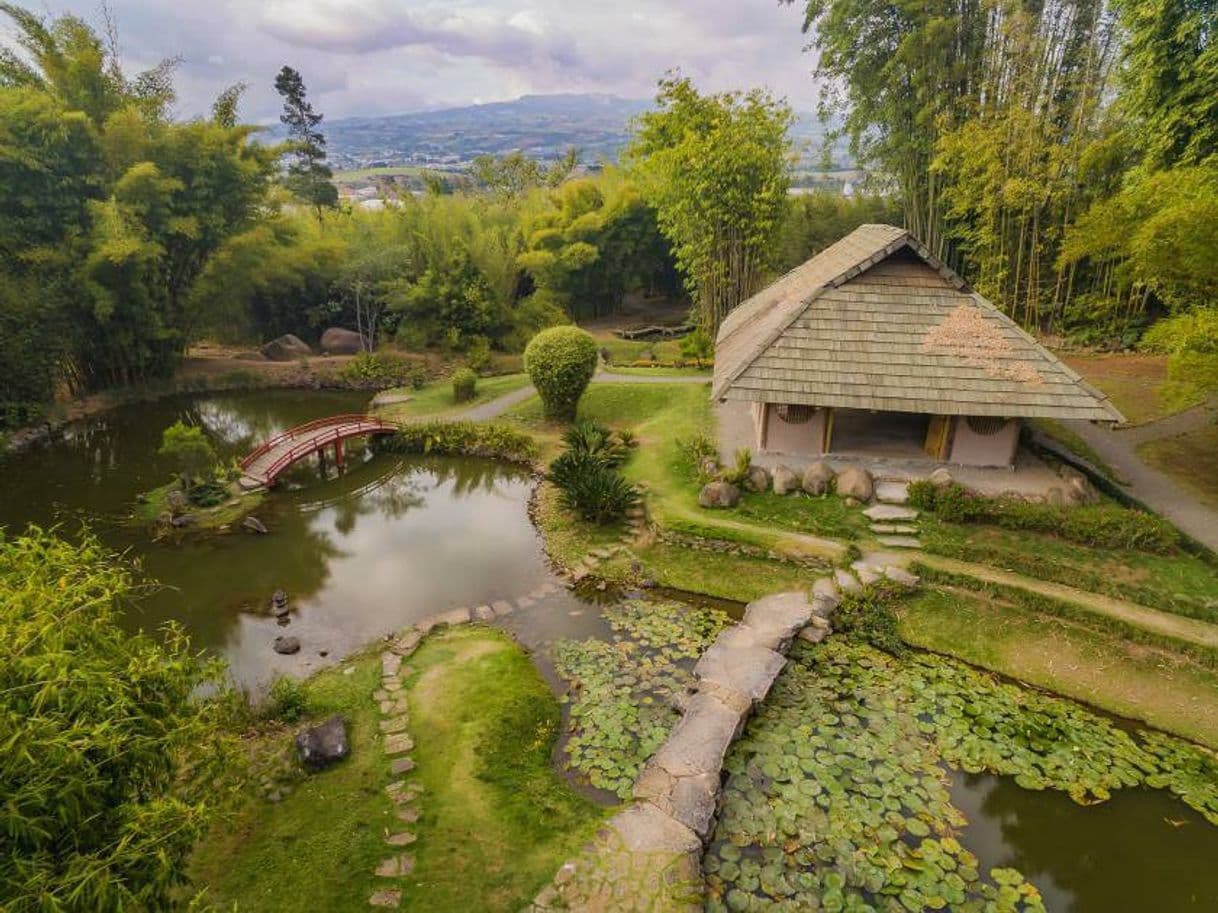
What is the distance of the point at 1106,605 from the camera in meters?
10.1

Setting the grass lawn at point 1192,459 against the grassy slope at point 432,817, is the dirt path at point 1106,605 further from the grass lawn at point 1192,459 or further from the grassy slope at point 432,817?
the grassy slope at point 432,817

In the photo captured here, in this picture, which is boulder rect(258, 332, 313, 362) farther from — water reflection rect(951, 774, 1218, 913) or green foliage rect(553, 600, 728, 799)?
water reflection rect(951, 774, 1218, 913)

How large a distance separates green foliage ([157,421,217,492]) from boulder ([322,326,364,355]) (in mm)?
12857

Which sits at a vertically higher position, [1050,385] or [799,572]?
[1050,385]

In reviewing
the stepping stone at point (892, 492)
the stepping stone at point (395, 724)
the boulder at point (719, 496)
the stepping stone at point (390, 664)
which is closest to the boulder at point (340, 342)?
the boulder at point (719, 496)

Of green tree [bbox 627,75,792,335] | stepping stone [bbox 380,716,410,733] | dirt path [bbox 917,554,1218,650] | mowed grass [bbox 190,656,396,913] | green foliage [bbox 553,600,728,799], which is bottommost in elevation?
green foliage [bbox 553,600,728,799]

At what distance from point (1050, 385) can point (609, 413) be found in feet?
34.6

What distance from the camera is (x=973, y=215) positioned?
956 inches

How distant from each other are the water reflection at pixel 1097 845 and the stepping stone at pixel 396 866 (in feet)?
18.5

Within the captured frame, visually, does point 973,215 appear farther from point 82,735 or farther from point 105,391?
point 105,391

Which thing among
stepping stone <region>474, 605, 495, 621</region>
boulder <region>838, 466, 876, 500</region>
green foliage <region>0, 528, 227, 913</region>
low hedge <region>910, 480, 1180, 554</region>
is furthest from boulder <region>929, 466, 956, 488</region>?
green foliage <region>0, 528, 227, 913</region>

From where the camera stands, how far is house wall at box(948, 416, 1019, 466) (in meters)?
13.6

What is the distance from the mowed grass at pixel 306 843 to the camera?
19.8ft

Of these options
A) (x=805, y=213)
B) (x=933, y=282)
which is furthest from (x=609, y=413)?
(x=805, y=213)
